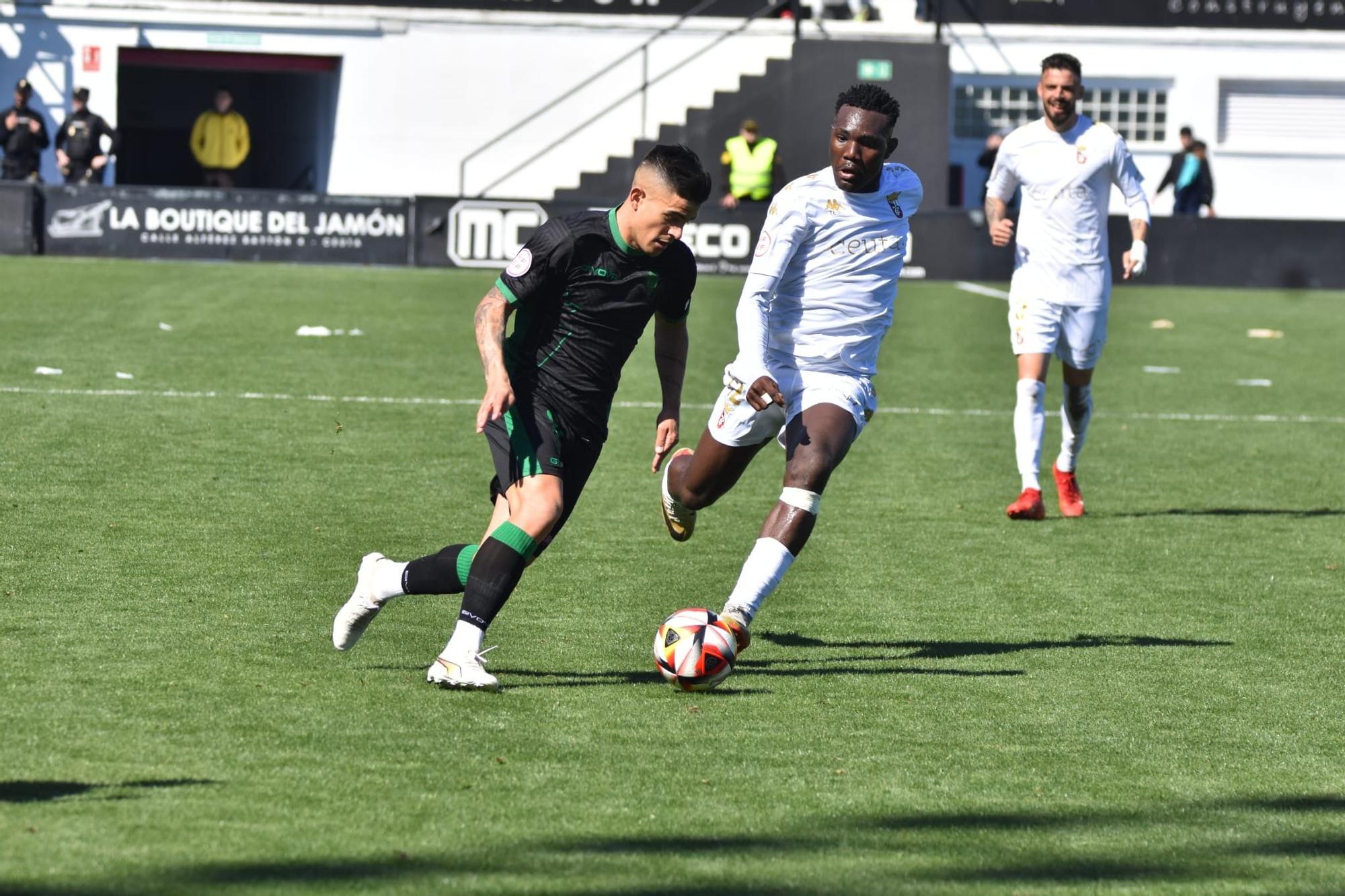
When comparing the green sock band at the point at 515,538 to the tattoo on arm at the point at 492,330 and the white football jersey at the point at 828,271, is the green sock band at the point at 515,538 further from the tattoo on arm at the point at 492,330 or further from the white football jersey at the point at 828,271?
the white football jersey at the point at 828,271

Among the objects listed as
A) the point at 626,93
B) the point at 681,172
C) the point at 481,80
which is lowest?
the point at 681,172

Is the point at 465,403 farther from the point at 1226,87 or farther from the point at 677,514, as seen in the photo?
the point at 1226,87

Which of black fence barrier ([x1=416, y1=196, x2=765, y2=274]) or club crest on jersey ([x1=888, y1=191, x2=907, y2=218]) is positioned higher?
black fence barrier ([x1=416, y1=196, x2=765, y2=274])

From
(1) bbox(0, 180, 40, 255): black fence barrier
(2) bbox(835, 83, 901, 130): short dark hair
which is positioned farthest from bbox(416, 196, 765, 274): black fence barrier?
(2) bbox(835, 83, 901, 130): short dark hair

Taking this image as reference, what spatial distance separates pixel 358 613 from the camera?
6531 millimetres

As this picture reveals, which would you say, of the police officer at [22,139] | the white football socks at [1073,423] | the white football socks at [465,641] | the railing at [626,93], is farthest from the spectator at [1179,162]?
the white football socks at [465,641]

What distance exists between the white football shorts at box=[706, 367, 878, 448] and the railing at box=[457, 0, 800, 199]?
28.3 m

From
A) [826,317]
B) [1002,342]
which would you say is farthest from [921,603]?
[1002,342]

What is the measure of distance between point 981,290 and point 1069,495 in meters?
17.2

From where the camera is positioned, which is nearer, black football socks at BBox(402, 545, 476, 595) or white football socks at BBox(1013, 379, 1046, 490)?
black football socks at BBox(402, 545, 476, 595)

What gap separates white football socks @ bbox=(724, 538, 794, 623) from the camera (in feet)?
21.9

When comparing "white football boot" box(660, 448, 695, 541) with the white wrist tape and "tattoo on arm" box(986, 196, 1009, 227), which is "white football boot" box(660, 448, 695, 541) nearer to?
"tattoo on arm" box(986, 196, 1009, 227)

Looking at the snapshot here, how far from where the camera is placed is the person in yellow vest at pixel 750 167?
2877cm

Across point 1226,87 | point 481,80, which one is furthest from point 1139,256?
point 1226,87
